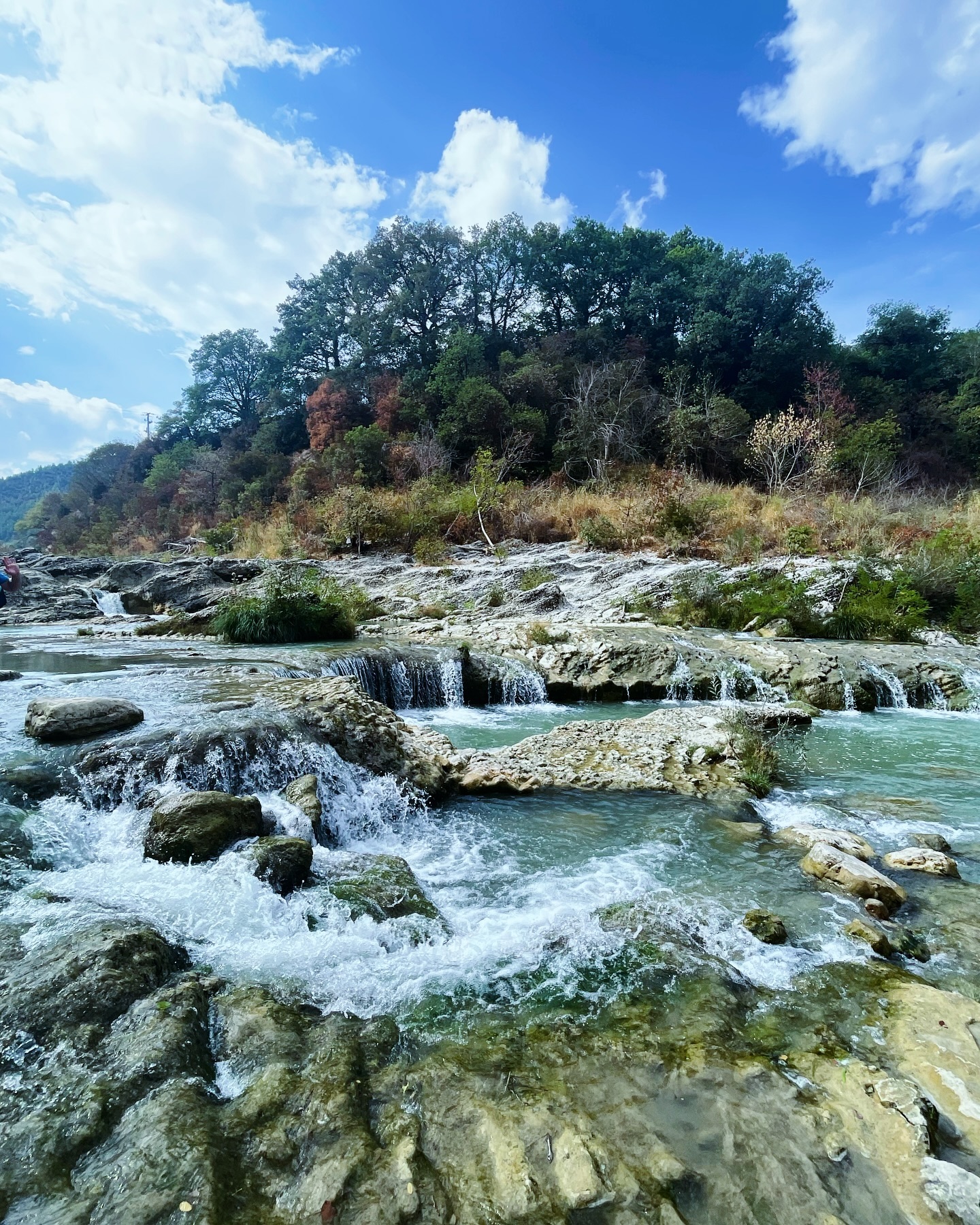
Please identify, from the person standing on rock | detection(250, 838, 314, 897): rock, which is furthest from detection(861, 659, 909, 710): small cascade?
the person standing on rock

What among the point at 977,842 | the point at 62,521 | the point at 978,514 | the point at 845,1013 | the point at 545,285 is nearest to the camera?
the point at 845,1013

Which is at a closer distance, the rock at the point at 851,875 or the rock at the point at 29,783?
the rock at the point at 851,875

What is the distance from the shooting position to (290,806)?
15.8 ft

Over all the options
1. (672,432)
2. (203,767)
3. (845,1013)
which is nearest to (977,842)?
(845,1013)

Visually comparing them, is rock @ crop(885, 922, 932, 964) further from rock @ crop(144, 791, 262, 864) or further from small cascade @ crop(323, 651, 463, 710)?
small cascade @ crop(323, 651, 463, 710)

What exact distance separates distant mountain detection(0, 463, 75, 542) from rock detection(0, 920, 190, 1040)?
2895 inches

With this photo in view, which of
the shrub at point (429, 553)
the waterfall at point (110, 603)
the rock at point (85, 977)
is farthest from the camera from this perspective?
the shrub at point (429, 553)

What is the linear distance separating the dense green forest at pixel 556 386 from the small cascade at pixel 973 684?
11.1 metres

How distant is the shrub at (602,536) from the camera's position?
1767 centimetres

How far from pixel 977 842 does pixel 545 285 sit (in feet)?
103

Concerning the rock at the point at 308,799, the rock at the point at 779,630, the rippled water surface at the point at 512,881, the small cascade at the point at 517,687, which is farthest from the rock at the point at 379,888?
the rock at the point at 779,630

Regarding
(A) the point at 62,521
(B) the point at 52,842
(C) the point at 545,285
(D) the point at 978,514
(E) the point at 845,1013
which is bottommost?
(E) the point at 845,1013

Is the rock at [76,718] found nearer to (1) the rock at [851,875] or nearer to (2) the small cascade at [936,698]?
(1) the rock at [851,875]

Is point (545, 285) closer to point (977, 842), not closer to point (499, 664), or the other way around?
point (499, 664)
